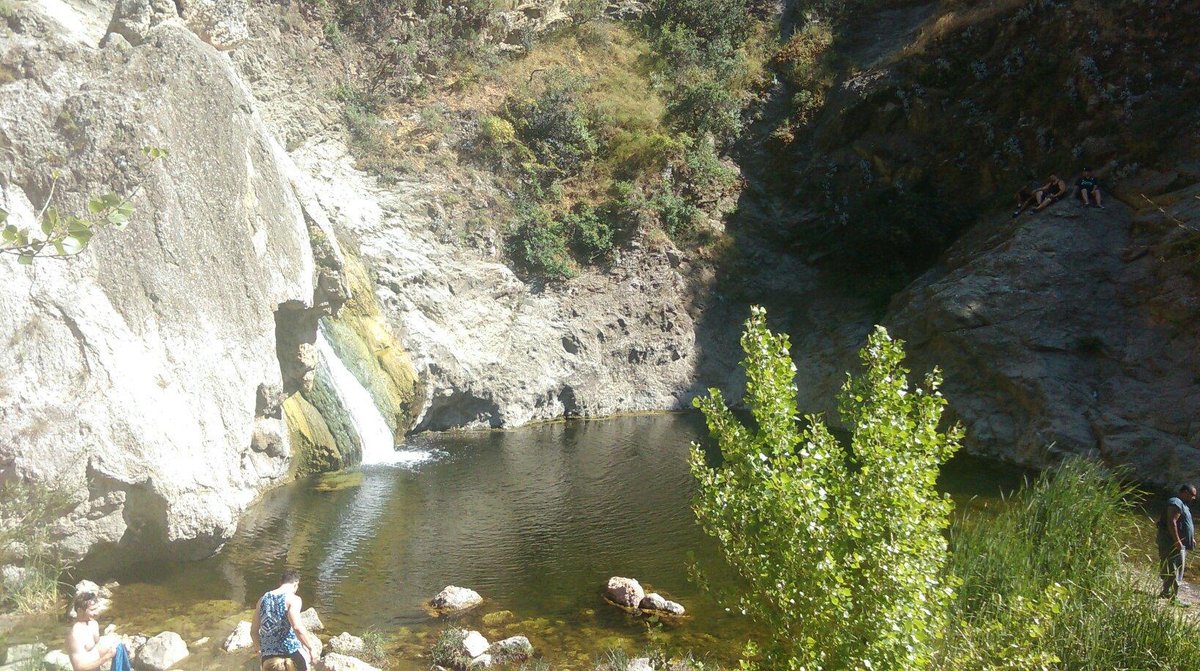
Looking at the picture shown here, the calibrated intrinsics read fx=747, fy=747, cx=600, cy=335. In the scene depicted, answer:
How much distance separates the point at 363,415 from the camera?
18969 millimetres

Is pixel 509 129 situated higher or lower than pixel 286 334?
higher

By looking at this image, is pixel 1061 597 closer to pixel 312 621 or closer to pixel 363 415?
pixel 312 621

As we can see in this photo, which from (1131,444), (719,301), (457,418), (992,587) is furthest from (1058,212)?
(457,418)

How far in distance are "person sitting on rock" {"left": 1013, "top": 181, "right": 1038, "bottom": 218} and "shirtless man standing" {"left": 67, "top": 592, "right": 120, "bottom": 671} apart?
896 inches

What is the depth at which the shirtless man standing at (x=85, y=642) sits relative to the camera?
684 centimetres

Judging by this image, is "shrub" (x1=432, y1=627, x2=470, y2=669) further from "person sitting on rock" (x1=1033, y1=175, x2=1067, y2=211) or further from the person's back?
"person sitting on rock" (x1=1033, y1=175, x2=1067, y2=211)

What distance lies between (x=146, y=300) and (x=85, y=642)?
21.3ft

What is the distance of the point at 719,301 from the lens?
27688mm

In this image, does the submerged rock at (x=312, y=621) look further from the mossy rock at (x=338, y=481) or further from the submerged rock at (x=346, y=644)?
the mossy rock at (x=338, y=481)

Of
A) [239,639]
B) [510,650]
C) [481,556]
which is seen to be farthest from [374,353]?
[510,650]

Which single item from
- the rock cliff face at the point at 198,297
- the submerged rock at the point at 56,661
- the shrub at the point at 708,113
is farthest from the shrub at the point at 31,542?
the shrub at the point at 708,113

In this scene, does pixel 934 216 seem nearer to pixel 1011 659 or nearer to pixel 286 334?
pixel 286 334

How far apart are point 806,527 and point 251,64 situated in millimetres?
24361

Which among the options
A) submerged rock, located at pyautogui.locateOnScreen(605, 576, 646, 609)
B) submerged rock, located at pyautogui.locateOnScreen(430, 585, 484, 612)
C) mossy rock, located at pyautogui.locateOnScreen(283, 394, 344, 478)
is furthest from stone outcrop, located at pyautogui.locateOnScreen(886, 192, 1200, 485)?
mossy rock, located at pyautogui.locateOnScreen(283, 394, 344, 478)
